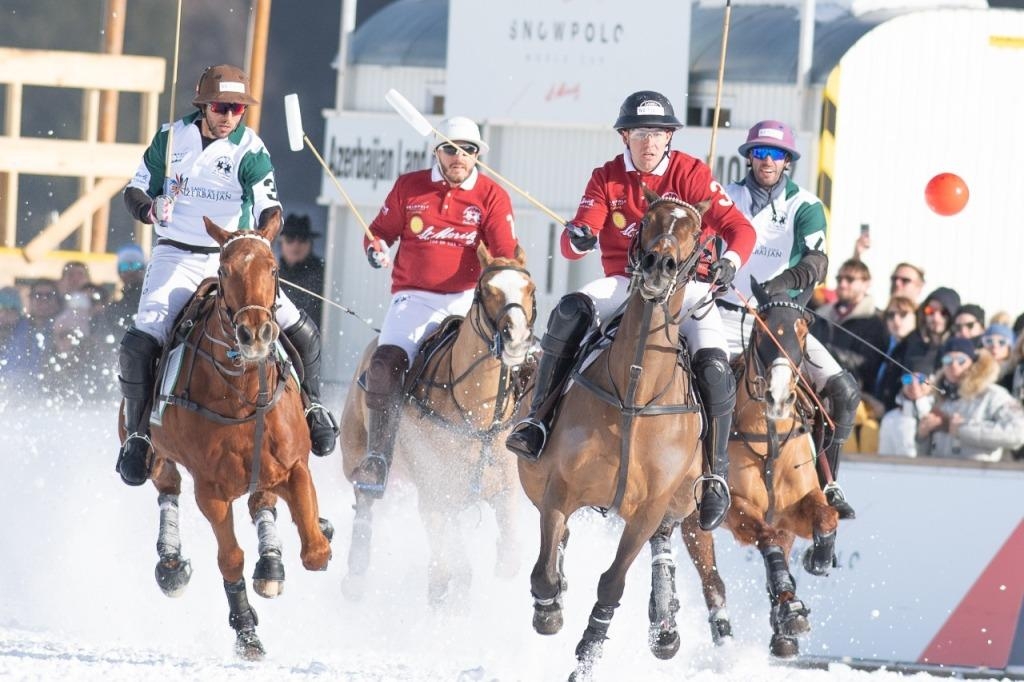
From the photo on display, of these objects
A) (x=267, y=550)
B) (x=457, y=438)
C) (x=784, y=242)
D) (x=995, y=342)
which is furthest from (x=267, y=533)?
(x=995, y=342)

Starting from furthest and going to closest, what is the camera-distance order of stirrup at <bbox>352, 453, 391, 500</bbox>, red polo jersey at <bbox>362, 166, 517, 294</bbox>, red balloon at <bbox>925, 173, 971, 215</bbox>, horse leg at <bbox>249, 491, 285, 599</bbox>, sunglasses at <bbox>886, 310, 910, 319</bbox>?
red balloon at <bbox>925, 173, 971, 215</bbox>, sunglasses at <bbox>886, 310, 910, 319</bbox>, red polo jersey at <bbox>362, 166, 517, 294</bbox>, stirrup at <bbox>352, 453, 391, 500</bbox>, horse leg at <bbox>249, 491, 285, 599</bbox>

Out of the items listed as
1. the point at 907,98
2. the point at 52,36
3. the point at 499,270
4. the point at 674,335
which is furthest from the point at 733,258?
the point at 52,36

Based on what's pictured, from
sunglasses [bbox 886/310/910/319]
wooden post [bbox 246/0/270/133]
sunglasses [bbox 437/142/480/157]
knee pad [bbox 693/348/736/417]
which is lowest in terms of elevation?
knee pad [bbox 693/348/736/417]

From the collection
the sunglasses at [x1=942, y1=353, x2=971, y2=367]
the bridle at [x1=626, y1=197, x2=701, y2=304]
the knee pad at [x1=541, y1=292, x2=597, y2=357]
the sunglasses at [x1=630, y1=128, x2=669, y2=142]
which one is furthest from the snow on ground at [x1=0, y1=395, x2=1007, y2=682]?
the sunglasses at [x1=630, y1=128, x2=669, y2=142]

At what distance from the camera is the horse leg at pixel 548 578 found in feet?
33.6

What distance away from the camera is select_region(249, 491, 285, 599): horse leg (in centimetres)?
1064

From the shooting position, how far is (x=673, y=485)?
1021cm

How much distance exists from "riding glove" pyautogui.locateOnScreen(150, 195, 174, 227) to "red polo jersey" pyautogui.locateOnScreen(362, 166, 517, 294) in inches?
62.5

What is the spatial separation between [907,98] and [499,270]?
7.27 meters

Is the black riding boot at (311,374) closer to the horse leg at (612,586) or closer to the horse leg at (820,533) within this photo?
the horse leg at (612,586)

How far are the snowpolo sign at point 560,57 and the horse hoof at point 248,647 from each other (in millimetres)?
7562

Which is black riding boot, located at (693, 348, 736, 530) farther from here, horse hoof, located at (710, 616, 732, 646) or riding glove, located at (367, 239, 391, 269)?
riding glove, located at (367, 239, 391, 269)

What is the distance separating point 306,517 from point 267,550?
10.0 inches

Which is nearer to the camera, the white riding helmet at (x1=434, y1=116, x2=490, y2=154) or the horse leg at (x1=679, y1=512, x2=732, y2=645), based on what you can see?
the horse leg at (x1=679, y1=512, x2=732, y2=645)
